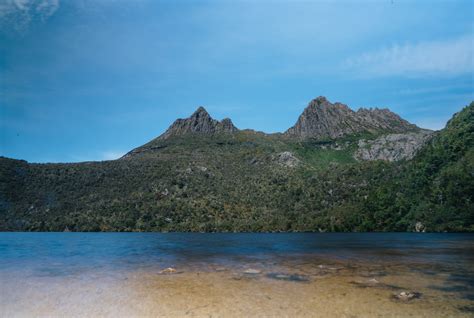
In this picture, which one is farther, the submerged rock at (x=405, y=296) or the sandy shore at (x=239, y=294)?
the submerged rock at (x=405, y=296)

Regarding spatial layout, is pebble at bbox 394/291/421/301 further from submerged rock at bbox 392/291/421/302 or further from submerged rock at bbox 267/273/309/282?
submerged rock at bbox 267/273/309/282

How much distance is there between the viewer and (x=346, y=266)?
40.1 metres

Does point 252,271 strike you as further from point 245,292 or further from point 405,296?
point 405,296

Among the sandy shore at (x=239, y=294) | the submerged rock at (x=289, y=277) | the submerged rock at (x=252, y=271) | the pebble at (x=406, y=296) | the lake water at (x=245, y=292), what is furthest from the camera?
the submerged rock at (x=252, y=271)

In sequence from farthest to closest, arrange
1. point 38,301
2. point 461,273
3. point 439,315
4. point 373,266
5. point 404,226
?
point 404,226 → point 373,266 → point 461,273 → point 38,301 → point 439,315

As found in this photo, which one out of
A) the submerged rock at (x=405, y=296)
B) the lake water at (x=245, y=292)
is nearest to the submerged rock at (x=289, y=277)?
the lake water at (x=245, y=292)

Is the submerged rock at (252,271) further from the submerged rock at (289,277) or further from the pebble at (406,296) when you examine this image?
the pebble at (406,296)

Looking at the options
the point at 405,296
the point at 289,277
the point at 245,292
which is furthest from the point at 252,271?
the point at 405,296

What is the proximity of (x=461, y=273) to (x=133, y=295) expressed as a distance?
29.2 metres

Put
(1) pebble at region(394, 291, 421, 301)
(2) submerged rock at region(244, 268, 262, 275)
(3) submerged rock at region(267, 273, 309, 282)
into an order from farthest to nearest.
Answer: (2) submerged rock at region(244, 268, 262, 275) → (3) submerged rock at region(267, 273, 309, 282) → (1) pebble at region(394, 291, 421, 301)

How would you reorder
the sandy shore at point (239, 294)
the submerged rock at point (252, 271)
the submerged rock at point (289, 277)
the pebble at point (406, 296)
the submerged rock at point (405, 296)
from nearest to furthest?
the sandy shore at point (239, 294)
the submerged rock at point (405, 296)
the pebble at point (406, 296)
the submerged rock at point (289, 277)
the submerged rock at point (252, 271)

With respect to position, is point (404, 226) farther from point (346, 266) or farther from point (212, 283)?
point (212, 283)

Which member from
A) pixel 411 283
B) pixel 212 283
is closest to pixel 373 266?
pixel 411 283

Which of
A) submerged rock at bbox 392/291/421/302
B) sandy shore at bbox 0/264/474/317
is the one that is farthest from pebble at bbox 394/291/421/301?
sandy shore at bbox 0/264/474/317
